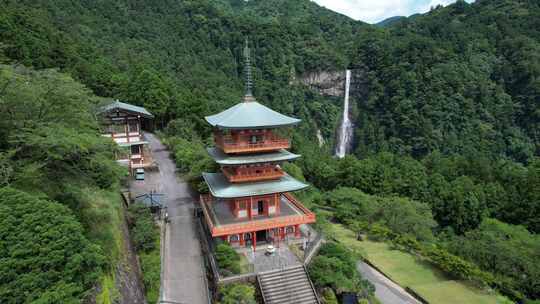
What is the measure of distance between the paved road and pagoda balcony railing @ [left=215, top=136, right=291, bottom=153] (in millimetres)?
6876

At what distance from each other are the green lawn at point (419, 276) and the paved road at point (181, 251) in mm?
10673

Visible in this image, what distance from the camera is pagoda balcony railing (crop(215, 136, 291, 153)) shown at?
21.4 m

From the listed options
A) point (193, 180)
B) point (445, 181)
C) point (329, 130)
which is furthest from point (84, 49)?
point (329, 130)

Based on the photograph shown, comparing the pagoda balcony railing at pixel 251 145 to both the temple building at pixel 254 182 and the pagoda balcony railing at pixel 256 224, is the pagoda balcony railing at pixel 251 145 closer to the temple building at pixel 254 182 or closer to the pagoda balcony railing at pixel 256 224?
the temple building at pixel 254 182

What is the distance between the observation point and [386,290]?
74.4 feet

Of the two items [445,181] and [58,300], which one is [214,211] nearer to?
[58,300]

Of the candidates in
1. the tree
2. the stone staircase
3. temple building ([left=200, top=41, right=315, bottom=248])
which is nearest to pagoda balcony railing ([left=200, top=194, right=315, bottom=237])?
temple building ([left=200, top=41, right=315, bottom=248])

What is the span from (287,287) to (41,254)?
38.9ft

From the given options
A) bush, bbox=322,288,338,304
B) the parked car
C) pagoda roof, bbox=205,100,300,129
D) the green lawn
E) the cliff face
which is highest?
the cliff face

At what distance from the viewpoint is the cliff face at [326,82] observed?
9806 cm

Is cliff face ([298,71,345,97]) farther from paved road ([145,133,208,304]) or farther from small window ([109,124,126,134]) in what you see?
paved road ([145,133,208,304])

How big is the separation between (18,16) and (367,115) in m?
75.4

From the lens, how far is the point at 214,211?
77.8 feet

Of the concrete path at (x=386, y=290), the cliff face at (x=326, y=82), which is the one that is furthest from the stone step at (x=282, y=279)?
the cliff face at (x=326, y=82)
